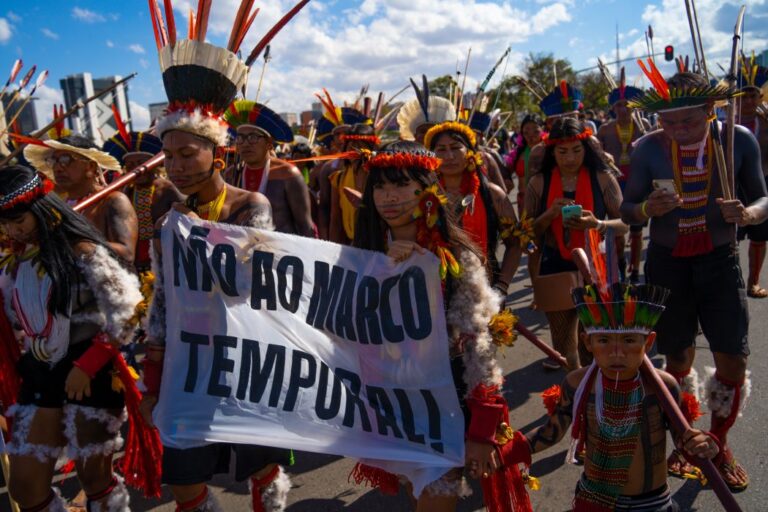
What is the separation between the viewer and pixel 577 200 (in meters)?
4.34

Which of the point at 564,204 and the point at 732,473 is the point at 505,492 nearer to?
the point at 732,473

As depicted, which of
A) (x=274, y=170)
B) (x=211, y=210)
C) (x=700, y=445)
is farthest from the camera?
(x=274, y=170)

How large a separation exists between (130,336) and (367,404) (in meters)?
1.32

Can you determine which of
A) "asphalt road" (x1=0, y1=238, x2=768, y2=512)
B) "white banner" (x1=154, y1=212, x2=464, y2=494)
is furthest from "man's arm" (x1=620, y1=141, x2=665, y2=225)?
"white banner" (x1=154, y1=212, x2=464, y2=494)

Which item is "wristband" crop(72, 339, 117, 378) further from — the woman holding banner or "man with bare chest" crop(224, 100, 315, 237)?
"man with bare chest" crop(224, 100, 315, 237)

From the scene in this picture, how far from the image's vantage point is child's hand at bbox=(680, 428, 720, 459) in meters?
2.16

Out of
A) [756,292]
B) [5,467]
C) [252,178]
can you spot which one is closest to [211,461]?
[5,467]

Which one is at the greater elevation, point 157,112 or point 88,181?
point 157,112

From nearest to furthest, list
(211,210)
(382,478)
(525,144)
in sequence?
(382,478)
(211,210)
(525,144)

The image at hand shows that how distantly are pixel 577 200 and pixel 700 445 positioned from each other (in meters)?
2.45

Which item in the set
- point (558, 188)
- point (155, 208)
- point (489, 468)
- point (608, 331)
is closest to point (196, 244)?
point (489, 468)

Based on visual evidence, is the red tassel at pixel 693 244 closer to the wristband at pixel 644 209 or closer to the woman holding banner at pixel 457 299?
the wristband at pixel 644 209

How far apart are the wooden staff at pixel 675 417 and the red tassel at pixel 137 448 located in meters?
2.20

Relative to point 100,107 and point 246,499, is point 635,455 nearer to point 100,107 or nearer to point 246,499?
point 246,499
